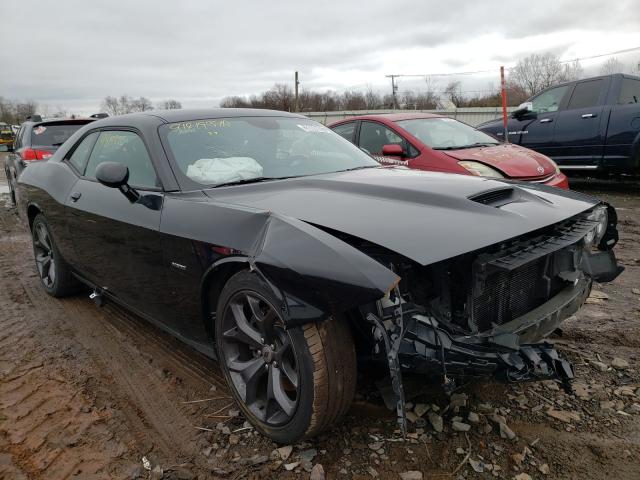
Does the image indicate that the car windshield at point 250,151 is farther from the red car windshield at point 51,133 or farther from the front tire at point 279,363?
the red car windshield at point 51,133

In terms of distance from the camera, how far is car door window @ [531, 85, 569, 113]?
8156 millimetres

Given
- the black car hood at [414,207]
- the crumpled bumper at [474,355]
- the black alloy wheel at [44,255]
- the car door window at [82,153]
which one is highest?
the car door window at [82,153]

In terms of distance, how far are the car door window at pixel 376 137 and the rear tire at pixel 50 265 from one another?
12.9ft

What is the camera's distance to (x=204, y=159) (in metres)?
2.86

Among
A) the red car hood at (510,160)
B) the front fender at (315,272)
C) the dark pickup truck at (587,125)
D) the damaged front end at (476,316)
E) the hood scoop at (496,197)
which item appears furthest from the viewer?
the dark pickup truck at (587,125)

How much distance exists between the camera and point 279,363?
2115mm

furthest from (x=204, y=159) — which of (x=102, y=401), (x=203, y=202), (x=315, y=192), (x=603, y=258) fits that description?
(x=603, y=258)

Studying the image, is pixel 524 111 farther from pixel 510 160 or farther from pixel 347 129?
pixel 347 129

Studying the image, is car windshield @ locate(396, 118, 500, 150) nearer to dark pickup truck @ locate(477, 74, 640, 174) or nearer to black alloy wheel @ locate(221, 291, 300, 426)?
dark pickup truck @ locate(477, 74, 640, 174)

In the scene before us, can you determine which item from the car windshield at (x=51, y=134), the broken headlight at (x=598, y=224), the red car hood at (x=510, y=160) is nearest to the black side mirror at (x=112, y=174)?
the broken headlight at (x=598, y=224)

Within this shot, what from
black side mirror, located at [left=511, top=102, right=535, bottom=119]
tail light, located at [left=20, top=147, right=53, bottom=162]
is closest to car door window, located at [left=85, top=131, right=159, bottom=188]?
tail light, located at [left=20, top=147, right=53, bottom=162]

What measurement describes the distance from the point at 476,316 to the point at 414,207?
550mm

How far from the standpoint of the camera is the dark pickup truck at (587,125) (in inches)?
286

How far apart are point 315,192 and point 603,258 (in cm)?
160
